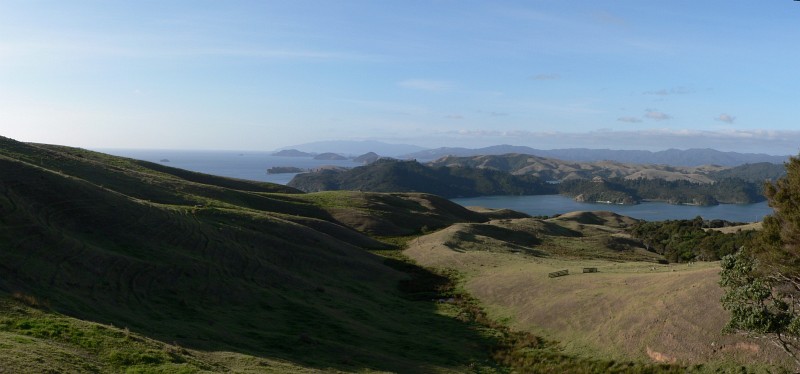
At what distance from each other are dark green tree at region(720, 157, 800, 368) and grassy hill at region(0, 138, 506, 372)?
51.5ft

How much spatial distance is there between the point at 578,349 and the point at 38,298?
33.4 metres

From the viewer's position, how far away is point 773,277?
28.4 m

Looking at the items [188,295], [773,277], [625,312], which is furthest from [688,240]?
[188,295]

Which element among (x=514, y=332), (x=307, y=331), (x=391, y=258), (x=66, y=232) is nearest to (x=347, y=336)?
(x=307, y=331)

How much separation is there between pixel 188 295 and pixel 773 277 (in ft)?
125

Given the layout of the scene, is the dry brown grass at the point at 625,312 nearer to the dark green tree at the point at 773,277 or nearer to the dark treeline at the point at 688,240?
the dark green tree at the point at 773,277

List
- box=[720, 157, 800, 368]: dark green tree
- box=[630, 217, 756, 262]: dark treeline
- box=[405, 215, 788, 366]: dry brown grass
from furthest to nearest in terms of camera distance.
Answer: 1. box=[630, 217, 756, 262]: dark treeline
2. box=[405, 215, 788, 366]: dry brown grass
3. box=[720, 157, 800, 368]: dark green tree

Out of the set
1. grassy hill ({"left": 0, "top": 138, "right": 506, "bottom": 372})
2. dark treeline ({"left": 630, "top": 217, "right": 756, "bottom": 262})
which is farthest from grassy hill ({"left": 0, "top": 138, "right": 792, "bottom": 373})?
dark treeline ({"left": 630, "top": 217, "right": 756, "bottom": 262})

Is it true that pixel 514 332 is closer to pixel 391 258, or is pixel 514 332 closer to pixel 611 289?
pixel 611 289

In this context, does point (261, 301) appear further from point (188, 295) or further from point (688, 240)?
point (688, 240)

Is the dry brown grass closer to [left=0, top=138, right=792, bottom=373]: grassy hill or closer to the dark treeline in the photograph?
[left=0, top=138, right=792, bottom=373]: grassy hill

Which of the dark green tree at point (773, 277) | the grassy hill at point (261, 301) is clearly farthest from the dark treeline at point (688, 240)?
the dark green tree at point (773, 277)

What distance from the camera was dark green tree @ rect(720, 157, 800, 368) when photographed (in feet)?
85.8

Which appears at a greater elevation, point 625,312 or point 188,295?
point 188,295
